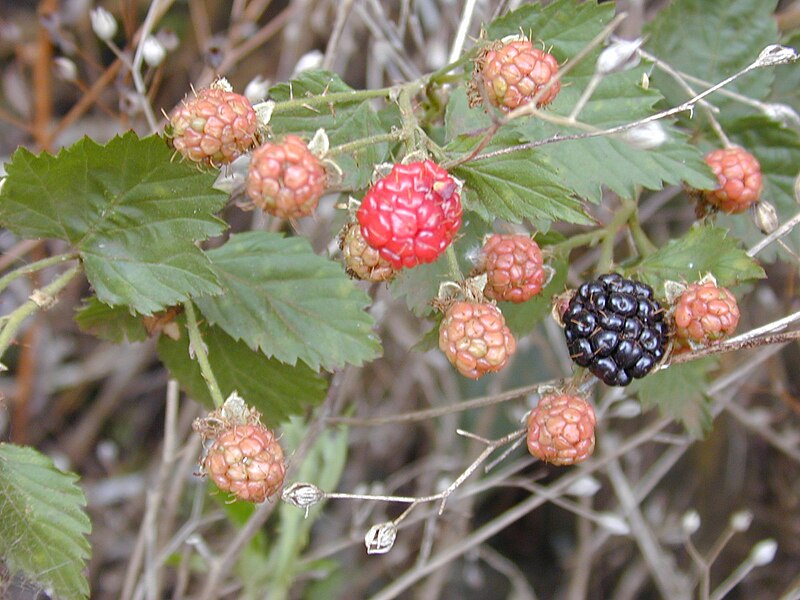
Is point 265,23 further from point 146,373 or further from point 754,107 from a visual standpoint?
point 754,107

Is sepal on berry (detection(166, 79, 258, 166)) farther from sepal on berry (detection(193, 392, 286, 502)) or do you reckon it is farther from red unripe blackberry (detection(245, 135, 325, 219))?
sepal on berry (detection(193, 392, 286, 502))

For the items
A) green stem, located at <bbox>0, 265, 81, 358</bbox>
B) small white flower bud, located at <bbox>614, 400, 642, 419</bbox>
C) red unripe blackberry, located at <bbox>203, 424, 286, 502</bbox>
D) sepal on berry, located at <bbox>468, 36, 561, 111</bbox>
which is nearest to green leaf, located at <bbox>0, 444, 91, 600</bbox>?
green stem, located at <bbox>0, 265, 81, 358</bbox>

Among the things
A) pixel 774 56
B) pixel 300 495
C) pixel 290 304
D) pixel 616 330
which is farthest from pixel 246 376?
pixel 774 56

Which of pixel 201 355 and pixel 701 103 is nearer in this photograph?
pixel 201 355

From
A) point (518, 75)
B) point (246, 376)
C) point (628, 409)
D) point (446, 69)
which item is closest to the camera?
point (518, 75)

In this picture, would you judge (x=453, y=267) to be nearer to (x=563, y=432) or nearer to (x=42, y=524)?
(x=563, y=432)

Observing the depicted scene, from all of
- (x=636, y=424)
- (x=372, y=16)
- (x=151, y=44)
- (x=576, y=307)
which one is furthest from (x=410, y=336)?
(x=576, y=307)
